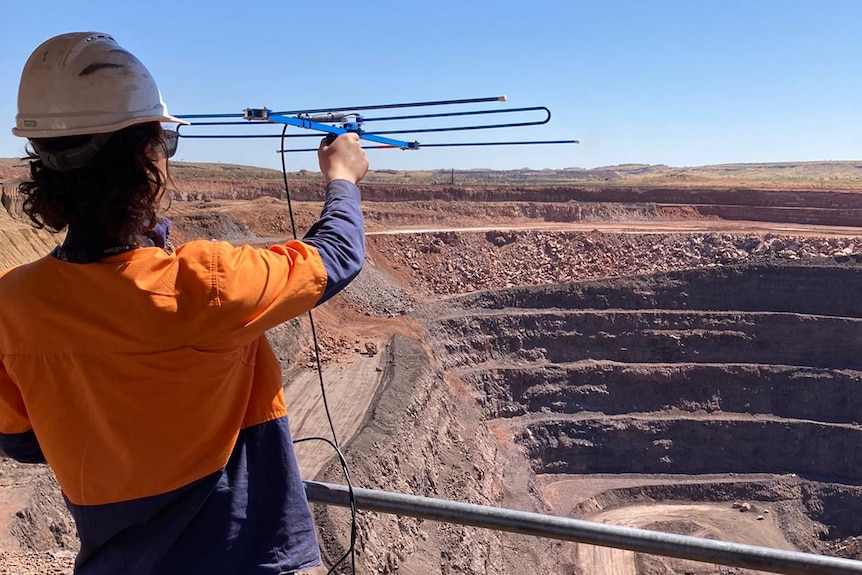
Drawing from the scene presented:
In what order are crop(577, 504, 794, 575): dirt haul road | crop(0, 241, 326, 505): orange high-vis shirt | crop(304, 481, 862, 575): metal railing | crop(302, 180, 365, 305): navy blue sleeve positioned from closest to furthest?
crop(0, 241, 326, 505): orange high-vis shirt
crop(302, 180, 365, 305): navy blue sleeve
crop(304, 481, 862, 575): metal railing
crop(577, 504, 794, 575): dirt haul road

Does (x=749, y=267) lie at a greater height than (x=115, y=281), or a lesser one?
lesser

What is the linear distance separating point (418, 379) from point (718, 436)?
15.2 meters

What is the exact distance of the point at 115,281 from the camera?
67.3 inches

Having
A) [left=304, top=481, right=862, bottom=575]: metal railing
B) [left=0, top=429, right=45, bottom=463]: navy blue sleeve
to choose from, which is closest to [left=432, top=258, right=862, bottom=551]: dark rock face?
[left=304, top=481, right=862, bottom=575]: metal railing

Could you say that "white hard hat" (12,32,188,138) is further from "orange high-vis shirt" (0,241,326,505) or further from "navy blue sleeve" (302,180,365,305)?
"navy blue sleeve" (302,180,365,305)

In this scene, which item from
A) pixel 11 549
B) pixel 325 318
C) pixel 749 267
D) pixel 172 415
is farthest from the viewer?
pixel 749 267

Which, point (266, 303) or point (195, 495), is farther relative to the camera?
point (195, 495)

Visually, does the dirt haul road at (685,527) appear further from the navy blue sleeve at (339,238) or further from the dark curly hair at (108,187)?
the dark curly hair at (108,187)

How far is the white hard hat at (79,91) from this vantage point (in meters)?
1.77

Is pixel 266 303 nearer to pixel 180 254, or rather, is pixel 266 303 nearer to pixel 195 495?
pixel 180 254

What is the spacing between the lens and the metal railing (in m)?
2.37

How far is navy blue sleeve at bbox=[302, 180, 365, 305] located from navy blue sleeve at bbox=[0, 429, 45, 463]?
3.27ft

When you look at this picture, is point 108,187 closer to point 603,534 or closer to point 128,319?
point 128,319

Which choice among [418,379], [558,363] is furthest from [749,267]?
[418,379]
